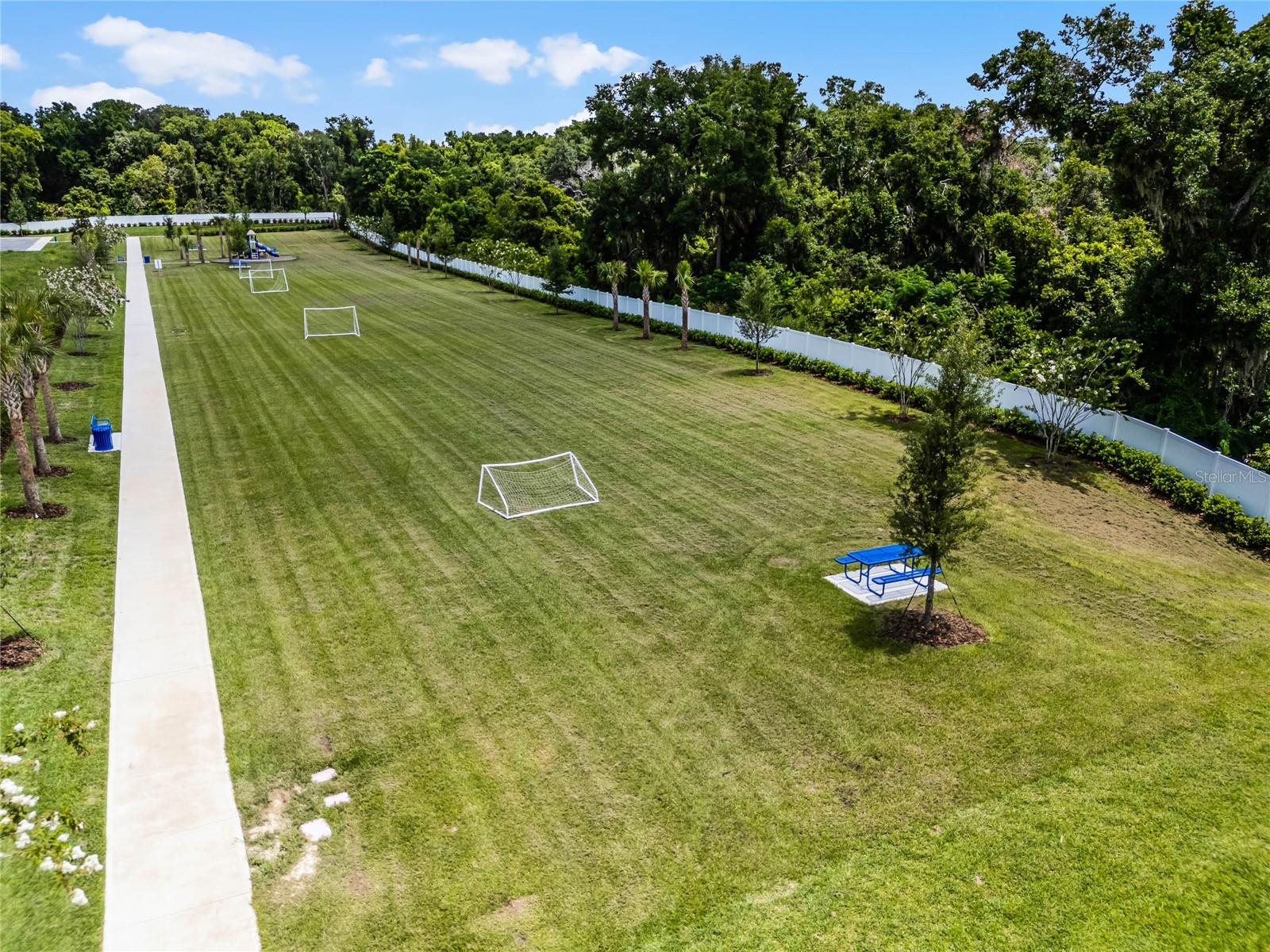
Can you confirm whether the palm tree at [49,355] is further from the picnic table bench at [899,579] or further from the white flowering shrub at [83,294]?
the picnic table bench at [899,579]

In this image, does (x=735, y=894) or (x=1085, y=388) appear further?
(x=1085, y=388)

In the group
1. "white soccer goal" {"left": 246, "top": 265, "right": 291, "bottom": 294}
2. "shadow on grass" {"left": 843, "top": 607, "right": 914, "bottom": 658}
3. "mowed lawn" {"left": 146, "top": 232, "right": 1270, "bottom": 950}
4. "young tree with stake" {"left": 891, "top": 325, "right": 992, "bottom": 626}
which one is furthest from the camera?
"white soccer goal" {"left": 246, "top": 265, "right": 291, "bottom": 294}

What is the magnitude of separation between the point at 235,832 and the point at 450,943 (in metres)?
3.13

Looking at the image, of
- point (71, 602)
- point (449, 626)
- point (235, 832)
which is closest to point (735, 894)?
point (235, 832)

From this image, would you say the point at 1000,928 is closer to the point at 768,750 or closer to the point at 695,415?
the point at 768,750

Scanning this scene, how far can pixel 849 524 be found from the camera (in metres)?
18.3

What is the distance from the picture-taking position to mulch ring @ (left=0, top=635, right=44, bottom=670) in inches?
488

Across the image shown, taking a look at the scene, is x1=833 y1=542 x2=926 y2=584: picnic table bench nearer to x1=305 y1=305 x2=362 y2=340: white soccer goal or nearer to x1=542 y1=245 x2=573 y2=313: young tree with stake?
x1=305 y1=305 x2=362 y2=340: white soccer goal

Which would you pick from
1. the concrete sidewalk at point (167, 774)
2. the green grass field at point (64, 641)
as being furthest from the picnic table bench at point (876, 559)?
the green grass field at point (64, 641)

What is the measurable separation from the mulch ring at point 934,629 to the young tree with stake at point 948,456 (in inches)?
51.5

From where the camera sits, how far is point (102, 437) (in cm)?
2264

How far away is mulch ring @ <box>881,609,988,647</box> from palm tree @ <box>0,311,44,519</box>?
17.1 m

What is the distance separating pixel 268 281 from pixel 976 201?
4651cm

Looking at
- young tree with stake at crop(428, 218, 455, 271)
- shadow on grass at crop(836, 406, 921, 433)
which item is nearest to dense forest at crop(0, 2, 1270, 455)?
young tree with stake at crop(428, 218, 455, 271)
